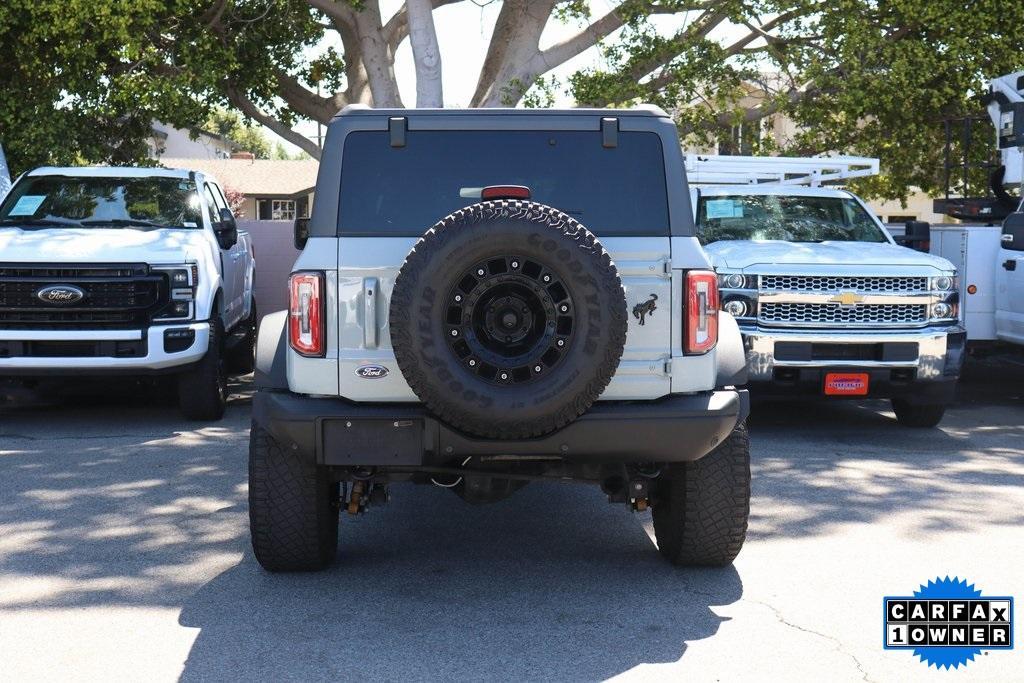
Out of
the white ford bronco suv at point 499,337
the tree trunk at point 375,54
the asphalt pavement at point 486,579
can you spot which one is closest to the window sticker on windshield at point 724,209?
the asphalt pavement at point 486,579

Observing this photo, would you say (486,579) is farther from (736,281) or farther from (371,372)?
(736,281)

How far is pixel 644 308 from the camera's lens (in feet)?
17.6

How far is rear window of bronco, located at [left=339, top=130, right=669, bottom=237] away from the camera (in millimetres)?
5555

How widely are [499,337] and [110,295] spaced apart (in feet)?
18.7

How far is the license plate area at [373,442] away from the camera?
516cm

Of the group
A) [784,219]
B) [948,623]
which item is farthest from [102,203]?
[948,623]

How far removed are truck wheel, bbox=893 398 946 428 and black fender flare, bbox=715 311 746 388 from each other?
189 inches

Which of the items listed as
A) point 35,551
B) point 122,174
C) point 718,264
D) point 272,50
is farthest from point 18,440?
point 272,50

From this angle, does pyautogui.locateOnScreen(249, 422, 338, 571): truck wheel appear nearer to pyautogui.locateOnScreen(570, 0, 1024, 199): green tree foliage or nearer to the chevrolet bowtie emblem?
the chevrolet bowtie emblem

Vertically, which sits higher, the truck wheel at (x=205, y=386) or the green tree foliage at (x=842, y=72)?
the green tree foliage at (x=842, y=72)

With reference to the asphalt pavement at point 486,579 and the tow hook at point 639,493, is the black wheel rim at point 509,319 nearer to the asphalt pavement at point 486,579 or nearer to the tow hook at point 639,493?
the tow hook at point 639,493

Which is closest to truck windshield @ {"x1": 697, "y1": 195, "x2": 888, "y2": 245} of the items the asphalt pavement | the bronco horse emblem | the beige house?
the asphalt pavement

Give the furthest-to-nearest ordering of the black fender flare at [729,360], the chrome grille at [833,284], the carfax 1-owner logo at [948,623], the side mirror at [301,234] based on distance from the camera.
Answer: the chrome grille at [833,284] → the side mirror at [301,234] → the black fender flare at [729,360] → the carfax 1-owner logo at [948,623]

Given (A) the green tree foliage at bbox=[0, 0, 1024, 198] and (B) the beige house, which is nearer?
(A) the green tree foliage at bbox=[0, 0, 1024, 198]
